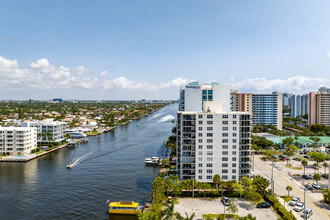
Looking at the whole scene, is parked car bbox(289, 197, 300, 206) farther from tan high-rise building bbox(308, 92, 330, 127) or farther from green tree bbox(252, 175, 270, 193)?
tan high-rise building bbox(308, 92, 330, 127)

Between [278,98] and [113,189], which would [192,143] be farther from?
[278,98]

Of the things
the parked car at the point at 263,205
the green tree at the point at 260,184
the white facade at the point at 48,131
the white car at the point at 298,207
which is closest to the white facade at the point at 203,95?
the green tree at the point at 260,184

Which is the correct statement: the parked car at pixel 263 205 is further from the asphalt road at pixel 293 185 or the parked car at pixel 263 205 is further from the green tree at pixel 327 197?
the green tree at pixel 327 197

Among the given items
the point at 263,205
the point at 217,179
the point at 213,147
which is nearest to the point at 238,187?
the point at 217,179

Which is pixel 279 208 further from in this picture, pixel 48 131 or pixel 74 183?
pixel 48 131

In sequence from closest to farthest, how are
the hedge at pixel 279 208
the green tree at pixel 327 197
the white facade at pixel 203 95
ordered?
the hedge at pixel 279 208 < the green tree at pixel 327 197 < the white facade at pixel 203 95

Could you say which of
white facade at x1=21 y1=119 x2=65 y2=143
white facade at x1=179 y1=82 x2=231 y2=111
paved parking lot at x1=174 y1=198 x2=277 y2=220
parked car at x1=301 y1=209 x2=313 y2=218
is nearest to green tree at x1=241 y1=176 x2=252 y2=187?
paved parking lot at x1=174 y1=198 x2=277 y2=220
